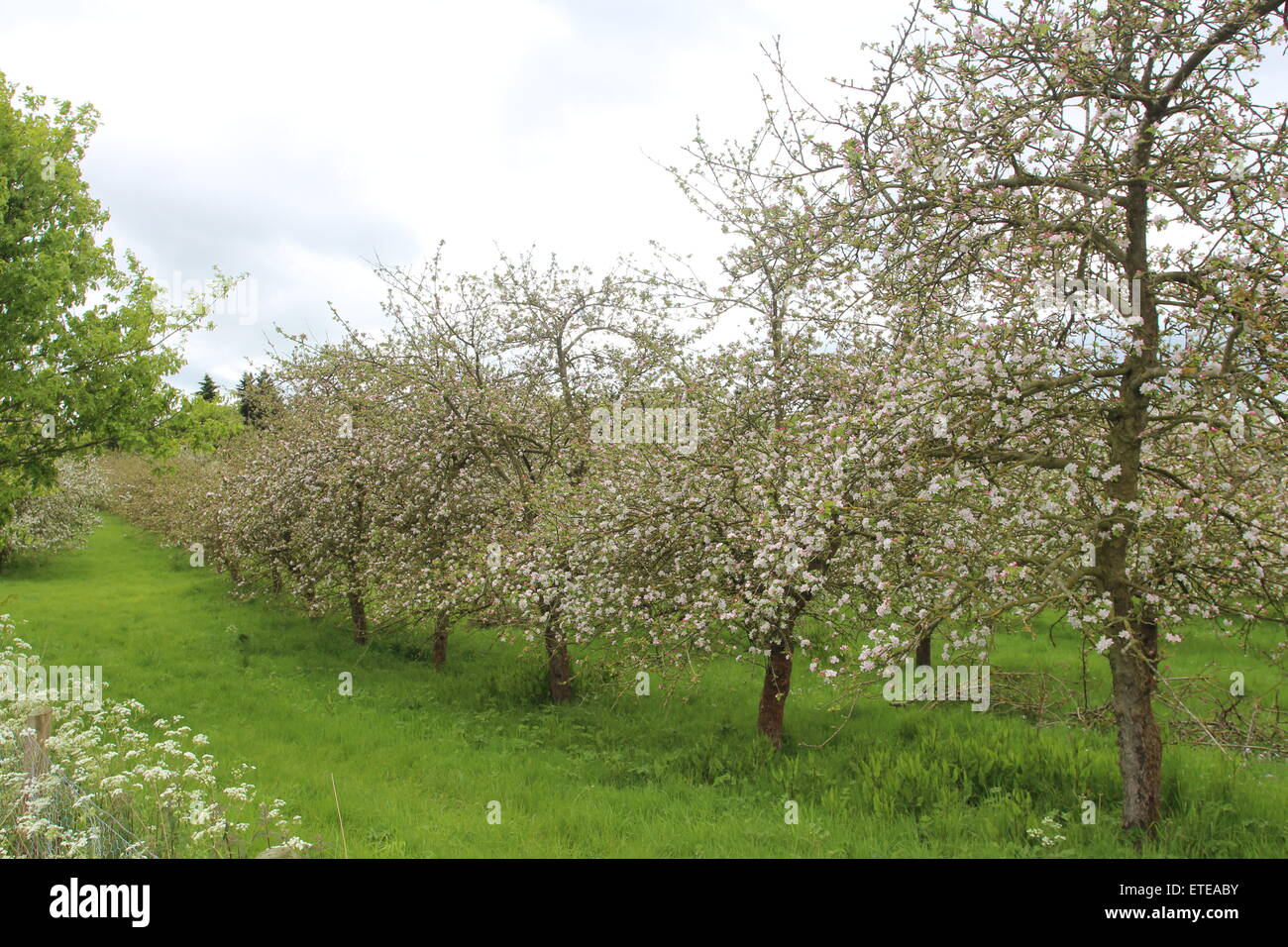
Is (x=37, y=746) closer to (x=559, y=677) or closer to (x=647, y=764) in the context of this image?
(x=647, y=764)

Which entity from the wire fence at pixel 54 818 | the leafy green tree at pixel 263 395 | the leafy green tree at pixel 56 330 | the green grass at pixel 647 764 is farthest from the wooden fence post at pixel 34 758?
the leafy green tree at pixel 263 395

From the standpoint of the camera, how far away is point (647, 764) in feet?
30.9

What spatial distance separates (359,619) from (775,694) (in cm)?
1048

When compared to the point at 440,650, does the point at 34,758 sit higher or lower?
higher

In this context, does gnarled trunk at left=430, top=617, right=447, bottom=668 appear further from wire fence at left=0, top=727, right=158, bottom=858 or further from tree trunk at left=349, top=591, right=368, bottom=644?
wire fence at left=0, top=727, right=158, bottom=858

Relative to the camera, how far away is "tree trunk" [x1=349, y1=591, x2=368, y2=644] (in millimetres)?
16069

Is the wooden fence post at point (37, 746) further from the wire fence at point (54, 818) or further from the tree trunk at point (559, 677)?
the tree trunk at point (559, 677)

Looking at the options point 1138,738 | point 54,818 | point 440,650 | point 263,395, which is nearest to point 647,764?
point 1138,738

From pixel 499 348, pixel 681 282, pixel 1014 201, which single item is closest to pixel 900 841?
pixel 1014 201

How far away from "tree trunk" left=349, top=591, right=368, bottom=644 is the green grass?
641 mm

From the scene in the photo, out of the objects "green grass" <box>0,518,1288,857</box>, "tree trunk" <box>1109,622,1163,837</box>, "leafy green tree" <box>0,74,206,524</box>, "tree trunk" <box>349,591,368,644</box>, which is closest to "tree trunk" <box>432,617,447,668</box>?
"green grass" <box>0,518,1288,857</box>

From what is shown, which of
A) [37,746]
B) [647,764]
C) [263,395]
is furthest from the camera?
[263,395]

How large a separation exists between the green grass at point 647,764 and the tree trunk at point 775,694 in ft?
0.86

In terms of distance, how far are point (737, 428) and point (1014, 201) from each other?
13.0 ft
